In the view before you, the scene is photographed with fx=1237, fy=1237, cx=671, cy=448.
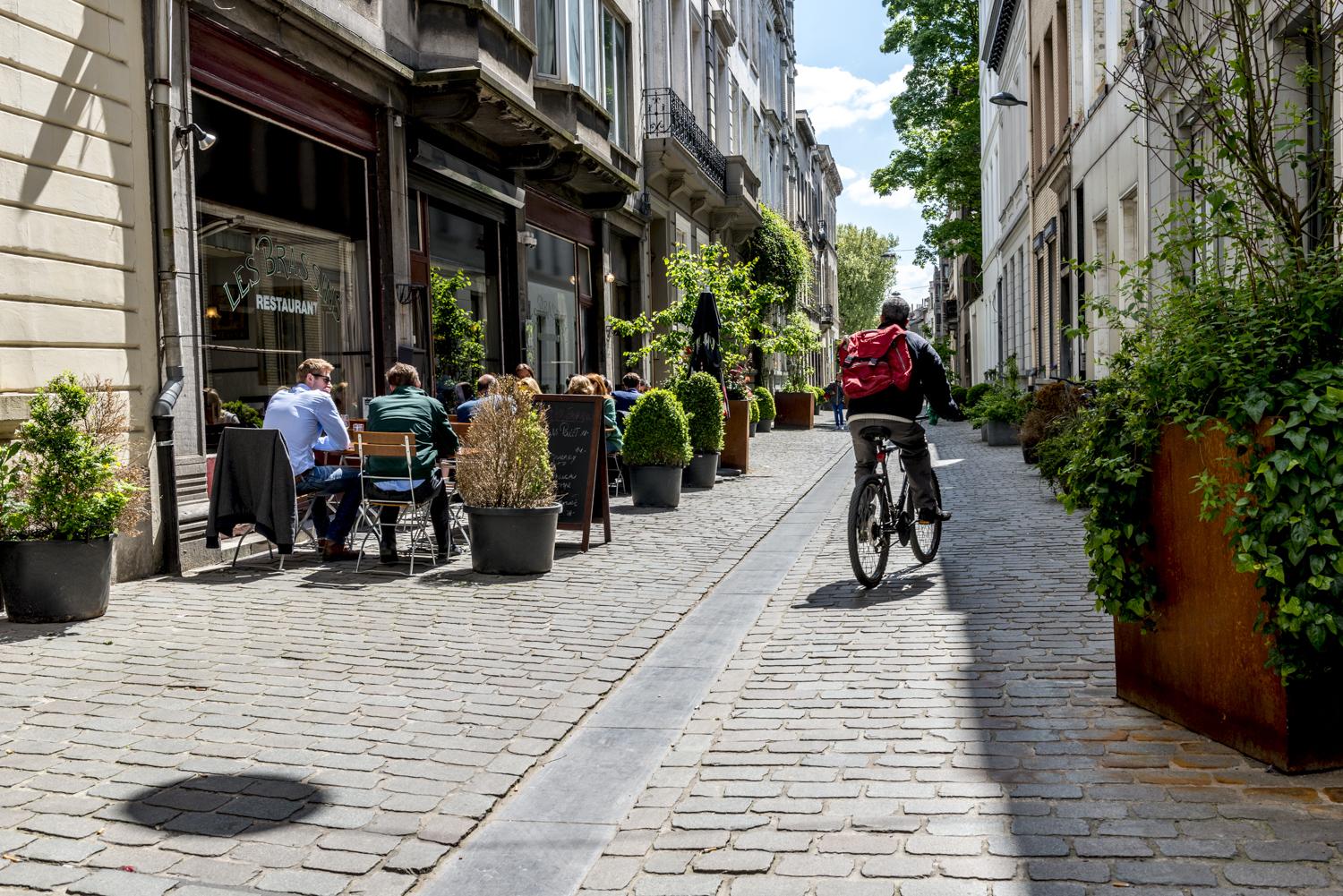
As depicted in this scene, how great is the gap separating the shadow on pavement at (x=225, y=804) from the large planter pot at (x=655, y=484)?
28.9 ft

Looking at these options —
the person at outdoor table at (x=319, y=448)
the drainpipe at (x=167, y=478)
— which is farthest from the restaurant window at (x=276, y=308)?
the drainpipe at (x=167, y=478)

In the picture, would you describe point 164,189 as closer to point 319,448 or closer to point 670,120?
point 319,448

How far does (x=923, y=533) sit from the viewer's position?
28.1ft

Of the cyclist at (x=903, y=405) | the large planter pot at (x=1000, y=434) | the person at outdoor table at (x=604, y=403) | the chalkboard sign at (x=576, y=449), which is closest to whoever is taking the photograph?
the cyclist at (x=903, y=405)

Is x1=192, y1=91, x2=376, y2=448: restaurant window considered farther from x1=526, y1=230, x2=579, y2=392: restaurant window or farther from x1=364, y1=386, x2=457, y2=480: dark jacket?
x1=526, y1=230, x2=579, y2=392: restaurant window

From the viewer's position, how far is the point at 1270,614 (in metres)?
3.89

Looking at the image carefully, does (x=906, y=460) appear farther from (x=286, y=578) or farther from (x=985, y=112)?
(x=985, y=112)

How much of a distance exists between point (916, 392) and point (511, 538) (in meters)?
2.92

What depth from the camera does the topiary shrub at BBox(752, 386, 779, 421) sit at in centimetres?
2956

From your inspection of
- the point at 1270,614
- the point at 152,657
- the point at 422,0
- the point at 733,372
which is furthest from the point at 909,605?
the point at 733,372

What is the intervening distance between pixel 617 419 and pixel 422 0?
203 inches

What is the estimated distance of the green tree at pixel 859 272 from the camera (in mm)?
78250

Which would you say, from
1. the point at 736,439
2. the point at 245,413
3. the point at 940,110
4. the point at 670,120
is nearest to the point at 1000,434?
the point at 736,439

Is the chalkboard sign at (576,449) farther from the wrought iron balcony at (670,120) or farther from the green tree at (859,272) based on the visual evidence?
the green tree at (859,272)
